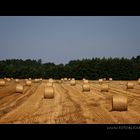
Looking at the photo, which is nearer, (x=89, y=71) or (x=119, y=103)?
(x=119, y=103)

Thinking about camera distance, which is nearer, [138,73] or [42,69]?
[138,73]

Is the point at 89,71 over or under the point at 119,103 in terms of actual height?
over

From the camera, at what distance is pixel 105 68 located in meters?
55.1

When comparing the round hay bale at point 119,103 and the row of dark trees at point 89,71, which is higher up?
the row of dark trees at point 89,71

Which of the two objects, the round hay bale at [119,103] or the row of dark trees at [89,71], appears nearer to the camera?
the round hay bale at [119,103]

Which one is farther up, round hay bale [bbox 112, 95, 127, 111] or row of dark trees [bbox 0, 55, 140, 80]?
row of dark trees [bbox 0, 55, 140, 80]

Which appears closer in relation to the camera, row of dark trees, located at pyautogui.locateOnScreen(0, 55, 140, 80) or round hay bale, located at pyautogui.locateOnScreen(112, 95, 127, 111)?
round hay bale, located at pyautogui.locateOnScreen(112, 95, 127, 111)

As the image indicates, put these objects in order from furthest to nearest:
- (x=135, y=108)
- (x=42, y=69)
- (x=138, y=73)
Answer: (x=42, y=69) → (x=138, y=73) → (x=135, y=108)

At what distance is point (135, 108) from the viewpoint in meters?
13.9

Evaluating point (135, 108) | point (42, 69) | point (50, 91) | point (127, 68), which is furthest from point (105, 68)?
point (135, 108)
